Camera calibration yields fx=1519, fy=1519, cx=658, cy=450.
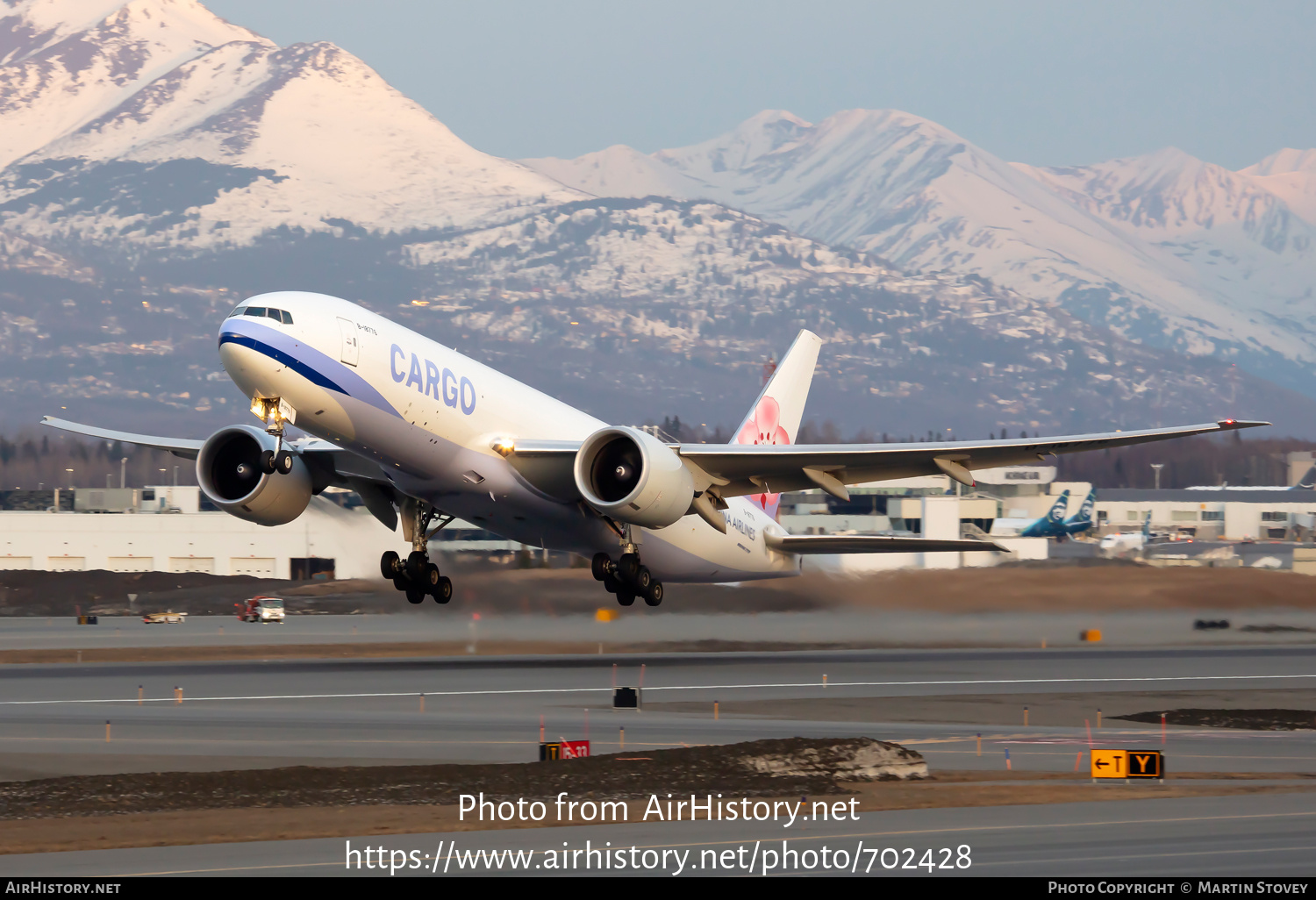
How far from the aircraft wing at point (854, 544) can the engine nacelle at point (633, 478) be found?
37.3 feet

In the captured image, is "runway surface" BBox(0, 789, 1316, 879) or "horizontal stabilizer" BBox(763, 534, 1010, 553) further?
"horizontal stabilizer" BBox(763, 534, 1010, 553)

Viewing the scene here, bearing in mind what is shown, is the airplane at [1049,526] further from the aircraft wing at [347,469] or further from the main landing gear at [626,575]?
the aircraft wing at [347,469]

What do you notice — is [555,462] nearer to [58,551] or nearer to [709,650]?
[709,650]

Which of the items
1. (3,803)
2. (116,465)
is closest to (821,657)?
(3,803)

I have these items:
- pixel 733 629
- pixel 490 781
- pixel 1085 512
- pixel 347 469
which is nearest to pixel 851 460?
pixel 490 781

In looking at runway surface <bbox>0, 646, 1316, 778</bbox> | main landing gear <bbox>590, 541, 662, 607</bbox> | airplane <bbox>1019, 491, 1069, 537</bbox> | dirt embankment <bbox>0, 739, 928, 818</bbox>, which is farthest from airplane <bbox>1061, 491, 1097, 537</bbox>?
dirt embankment <bbox>0, 739, 928, 818</bbox>

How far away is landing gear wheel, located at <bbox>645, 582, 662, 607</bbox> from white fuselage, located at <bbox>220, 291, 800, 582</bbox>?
1319 mm

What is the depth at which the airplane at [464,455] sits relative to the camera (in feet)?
95.2

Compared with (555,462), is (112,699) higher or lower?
lower

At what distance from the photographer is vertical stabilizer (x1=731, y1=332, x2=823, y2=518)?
46688 mm

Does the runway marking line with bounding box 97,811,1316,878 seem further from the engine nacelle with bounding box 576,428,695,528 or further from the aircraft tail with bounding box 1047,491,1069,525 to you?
the aircraft tail with bounding box 1047,491,1069,525

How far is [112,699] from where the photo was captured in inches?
1827
